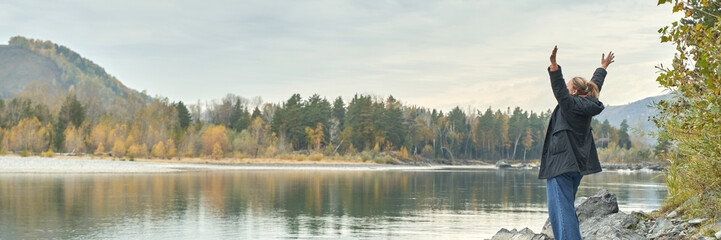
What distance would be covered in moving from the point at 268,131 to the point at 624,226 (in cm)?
9562

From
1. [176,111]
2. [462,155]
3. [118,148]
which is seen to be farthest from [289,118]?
[462,155]

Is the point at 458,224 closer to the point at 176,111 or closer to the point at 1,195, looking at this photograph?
the point at 1,195

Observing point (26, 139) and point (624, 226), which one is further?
point (26, 139)

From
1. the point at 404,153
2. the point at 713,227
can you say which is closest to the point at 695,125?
the point at 713,227

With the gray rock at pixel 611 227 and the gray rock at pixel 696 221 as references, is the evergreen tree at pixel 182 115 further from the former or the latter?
the gray rock at pixel 696 221

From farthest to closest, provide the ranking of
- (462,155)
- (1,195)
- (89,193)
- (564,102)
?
(462,155)
(89,193)
(1,195)
(564,102)

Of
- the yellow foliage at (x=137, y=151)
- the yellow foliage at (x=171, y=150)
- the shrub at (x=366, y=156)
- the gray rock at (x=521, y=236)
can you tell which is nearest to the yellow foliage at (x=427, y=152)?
the shrub at (x=366, y=156)

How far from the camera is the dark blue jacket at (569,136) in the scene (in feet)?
17.6

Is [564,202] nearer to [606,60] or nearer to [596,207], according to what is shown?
[606,60]

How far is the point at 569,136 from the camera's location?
5.51 metres

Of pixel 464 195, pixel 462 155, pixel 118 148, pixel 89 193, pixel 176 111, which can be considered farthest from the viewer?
pixel 462 155

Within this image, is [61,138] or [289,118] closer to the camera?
[61,138]

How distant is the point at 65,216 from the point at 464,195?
18013mm

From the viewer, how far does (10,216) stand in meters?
17.3
